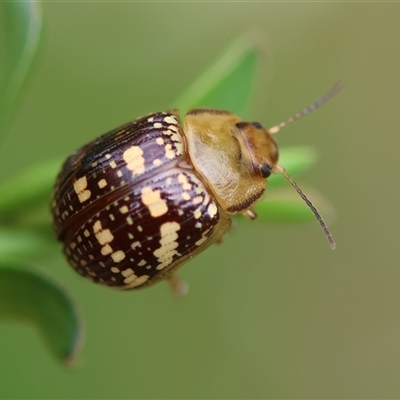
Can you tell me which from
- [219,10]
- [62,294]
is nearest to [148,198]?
[62,294]

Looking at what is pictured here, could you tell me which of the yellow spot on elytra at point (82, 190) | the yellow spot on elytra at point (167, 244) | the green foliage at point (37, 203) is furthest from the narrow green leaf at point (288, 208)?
the yellow spot on elytra at point (82, 190)

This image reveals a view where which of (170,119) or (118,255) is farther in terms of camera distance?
(170,119)

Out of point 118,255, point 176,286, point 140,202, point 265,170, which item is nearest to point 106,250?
point 118,255

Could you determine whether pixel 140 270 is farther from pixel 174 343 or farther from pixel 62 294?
pixel 174 343

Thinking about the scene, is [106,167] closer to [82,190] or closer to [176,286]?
[82,190]

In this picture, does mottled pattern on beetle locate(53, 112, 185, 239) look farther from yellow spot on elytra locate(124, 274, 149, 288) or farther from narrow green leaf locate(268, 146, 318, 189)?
narrow green leaf locate(268, 146, 318, 189)

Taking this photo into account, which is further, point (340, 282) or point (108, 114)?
point (340, 282)

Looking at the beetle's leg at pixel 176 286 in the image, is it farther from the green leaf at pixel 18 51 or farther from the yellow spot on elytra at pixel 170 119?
the green leaf at pixel 18 51
